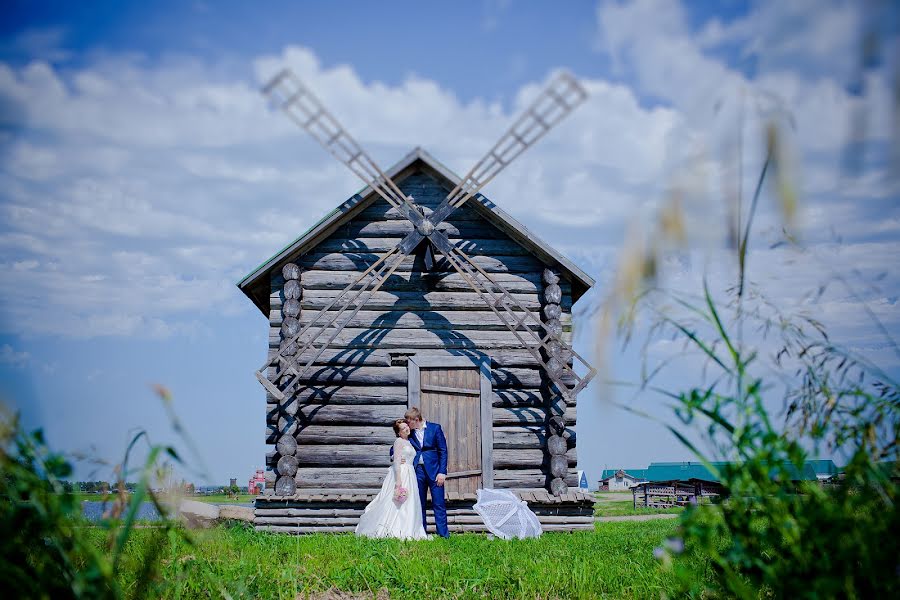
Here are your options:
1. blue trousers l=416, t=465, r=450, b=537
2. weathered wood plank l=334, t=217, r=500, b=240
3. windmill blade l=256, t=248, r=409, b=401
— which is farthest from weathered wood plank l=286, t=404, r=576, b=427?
weathered wood plank l=334, t=217, r=500, b=240

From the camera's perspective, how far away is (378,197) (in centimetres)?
1152

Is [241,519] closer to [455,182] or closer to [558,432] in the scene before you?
[558,432]

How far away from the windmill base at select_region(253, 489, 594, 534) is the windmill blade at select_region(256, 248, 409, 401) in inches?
61.8

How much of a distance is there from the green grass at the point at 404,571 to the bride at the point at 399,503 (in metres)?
2.41

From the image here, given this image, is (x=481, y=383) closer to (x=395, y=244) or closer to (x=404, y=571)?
(x=395, y=244)

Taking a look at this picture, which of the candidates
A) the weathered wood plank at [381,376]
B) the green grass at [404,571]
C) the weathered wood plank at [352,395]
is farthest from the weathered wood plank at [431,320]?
the green grass at [404,571]

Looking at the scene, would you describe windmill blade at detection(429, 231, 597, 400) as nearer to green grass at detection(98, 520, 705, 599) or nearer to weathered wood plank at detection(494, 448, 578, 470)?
weathered wood plank at detection(494, 448, 578, 470)

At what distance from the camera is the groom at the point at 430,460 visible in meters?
9.80

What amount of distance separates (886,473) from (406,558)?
4549mm

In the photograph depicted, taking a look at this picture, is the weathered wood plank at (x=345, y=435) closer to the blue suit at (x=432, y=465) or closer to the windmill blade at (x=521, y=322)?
the blue suit at (x=432, y=465)

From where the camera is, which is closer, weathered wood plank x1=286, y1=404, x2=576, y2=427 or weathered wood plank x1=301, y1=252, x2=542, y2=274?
weathered wood plank x1=286, y1=404, x2=576, y2=427

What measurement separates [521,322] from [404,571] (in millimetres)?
5867

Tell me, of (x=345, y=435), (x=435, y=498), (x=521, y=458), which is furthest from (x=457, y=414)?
(x=345, y=435)

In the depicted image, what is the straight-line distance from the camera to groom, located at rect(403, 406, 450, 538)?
980cm
